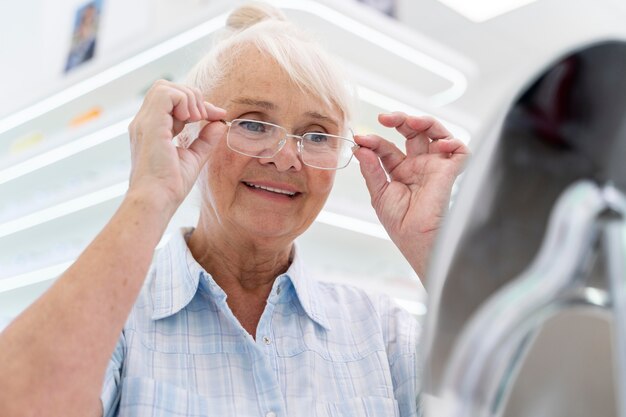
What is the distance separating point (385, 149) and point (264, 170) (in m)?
0.25

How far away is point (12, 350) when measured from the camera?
2.70 ft

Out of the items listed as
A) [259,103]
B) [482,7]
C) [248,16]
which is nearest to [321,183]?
[259,103]

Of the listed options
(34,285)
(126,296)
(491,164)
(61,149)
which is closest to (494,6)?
(61,149)

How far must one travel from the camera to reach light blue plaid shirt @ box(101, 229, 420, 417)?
3.57ft

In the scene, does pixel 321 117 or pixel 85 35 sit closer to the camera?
pixel 321 117

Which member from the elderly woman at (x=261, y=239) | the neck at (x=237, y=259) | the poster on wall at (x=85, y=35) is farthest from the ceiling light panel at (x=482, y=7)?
the neck at (x=237, y=259)

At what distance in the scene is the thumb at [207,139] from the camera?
1.15 m

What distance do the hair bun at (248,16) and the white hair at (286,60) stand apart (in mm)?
21

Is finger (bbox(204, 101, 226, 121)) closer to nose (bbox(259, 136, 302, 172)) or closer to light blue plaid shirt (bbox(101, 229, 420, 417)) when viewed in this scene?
nose (bbox(259, 136, 302, 172))

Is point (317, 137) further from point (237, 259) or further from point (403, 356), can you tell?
point (403, 356)

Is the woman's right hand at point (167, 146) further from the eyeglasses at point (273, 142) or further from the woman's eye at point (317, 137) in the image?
the woman's eye at point (317, 137)

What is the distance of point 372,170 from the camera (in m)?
1.36

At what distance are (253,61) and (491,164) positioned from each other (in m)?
1.05

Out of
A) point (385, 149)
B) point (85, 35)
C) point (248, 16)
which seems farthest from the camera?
point (85, 35)
